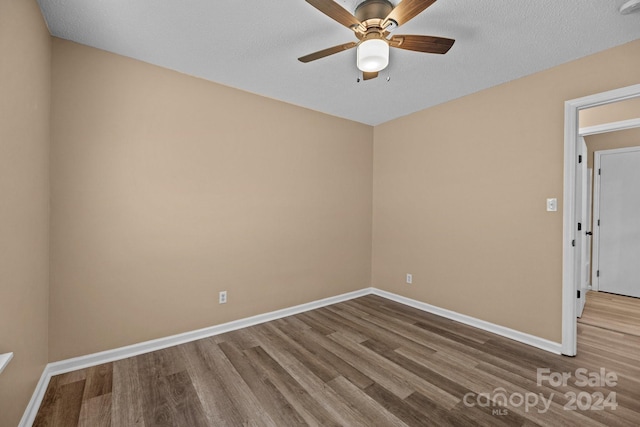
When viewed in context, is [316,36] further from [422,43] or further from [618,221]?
[618,221]

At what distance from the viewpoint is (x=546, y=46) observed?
2164 mm

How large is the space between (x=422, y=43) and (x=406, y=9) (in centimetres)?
30

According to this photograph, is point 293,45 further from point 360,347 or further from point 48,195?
point 360,347

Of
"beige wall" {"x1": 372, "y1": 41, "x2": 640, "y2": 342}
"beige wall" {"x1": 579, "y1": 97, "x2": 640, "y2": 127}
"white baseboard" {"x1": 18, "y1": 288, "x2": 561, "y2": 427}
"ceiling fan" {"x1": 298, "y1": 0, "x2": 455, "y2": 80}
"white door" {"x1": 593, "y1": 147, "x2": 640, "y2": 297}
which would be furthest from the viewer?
"white door" {"x1": 593, "y1": 147, "x2": 640, "y2": 297}

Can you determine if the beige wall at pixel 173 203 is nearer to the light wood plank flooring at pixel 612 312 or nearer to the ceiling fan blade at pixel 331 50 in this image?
the ceiling fan blade at pixel 331 50

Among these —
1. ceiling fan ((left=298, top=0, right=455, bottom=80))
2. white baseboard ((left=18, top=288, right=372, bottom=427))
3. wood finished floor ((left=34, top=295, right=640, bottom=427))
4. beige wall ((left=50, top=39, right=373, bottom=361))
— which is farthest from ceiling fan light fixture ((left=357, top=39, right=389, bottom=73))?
white baseboard ((left=18, top=288, right=372, bottom=427))

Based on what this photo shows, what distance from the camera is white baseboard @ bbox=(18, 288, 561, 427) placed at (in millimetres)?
1912

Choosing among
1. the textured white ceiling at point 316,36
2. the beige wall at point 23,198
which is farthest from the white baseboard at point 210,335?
the textured white ceiling at point 316,36

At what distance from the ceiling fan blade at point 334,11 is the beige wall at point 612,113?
130 inches

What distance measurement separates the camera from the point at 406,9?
4.95 ft

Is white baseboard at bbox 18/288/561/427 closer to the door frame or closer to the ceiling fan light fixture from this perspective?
the door frame

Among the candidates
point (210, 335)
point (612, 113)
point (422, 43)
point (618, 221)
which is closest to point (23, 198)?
point (210, 335)

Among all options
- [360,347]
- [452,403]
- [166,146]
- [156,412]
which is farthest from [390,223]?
[156,412]

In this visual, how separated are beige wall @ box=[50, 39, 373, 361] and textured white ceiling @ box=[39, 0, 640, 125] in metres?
0.33
